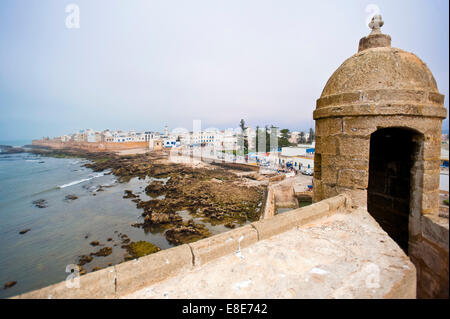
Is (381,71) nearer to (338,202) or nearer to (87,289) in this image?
(338,202)

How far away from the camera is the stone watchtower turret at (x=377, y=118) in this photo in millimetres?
3143

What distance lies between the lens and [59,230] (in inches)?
664

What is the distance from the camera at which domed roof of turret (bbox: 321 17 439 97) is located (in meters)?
3.21

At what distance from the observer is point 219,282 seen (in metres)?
1.88

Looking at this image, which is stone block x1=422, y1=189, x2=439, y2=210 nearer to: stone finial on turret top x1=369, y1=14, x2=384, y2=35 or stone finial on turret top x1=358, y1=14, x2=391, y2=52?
stone finial on turret top x1=358, y1=14, x2=391, y2=52

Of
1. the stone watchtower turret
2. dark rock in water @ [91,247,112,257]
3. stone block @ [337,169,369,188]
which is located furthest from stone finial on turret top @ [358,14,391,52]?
dark rock in water @ [91,247,112,257]

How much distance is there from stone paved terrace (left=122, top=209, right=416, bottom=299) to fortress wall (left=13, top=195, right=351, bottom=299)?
0.19 ft

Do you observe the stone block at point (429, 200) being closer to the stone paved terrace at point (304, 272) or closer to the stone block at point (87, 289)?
the stone paved terrace at point (304, 272)

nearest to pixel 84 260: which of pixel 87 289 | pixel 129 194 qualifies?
pixel 129 194

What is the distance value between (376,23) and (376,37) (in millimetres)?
251

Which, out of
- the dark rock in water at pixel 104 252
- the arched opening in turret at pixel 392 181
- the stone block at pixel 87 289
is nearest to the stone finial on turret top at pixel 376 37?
the arched opening in turret at pixel 392 181

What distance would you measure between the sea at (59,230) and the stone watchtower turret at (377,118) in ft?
40.1
